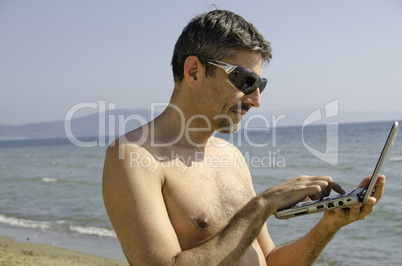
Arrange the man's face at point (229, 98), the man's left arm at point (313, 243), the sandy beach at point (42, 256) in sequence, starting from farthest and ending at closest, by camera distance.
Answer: the sandy beach at point (42, 256) → the man's face at point (229, 98) → the man's left arm at point (313, 243)

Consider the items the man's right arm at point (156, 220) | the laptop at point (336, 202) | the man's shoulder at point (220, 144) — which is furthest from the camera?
the man's shoulder at point (220, 144)

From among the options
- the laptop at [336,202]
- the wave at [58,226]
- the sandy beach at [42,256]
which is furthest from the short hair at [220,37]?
the wave at [58,226]

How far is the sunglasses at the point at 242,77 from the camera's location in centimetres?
245

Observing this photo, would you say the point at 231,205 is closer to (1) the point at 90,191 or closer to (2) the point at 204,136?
(2) the point at 204,136

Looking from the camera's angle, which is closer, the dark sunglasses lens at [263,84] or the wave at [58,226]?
the dark sunglasses lens at [263,84]

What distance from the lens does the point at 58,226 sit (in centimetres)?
1075

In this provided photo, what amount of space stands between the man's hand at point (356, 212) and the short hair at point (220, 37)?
0.89 metres

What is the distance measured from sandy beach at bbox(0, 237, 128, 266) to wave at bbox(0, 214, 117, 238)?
3.91 ft

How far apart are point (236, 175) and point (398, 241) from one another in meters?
7.11

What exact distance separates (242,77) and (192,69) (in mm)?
271

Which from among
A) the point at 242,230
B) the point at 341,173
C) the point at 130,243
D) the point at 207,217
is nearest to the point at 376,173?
the point at 242,230

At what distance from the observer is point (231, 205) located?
8.14 ft

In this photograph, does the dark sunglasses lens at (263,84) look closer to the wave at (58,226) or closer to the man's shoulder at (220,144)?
the man's shoulder at (220,144)

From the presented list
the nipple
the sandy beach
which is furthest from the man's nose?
the sandy beach
